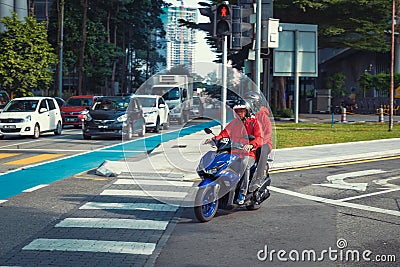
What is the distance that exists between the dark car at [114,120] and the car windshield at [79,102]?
8.73m

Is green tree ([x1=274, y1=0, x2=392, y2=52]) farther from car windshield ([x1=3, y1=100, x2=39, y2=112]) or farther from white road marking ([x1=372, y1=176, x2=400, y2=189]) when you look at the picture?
white road marking ([x1=372, y1=176, x2=400, y2=189])

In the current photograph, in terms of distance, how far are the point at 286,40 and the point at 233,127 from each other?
18.6 m

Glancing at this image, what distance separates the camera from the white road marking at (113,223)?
846 cm

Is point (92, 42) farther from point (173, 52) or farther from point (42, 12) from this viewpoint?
point (173, 52)

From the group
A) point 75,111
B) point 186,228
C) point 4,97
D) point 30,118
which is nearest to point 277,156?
point 186,228

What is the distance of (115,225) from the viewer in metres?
8.55

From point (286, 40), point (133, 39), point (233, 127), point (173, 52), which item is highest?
point (133, 39)

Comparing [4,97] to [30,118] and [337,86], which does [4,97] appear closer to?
[30,118]

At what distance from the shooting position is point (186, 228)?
332 inches

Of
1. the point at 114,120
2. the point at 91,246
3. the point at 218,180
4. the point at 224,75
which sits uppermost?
the point at 224,75

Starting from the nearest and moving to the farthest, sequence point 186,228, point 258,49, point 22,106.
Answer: point 186,228, point 258,49, point 22,106

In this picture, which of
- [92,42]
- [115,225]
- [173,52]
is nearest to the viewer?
[115,225]

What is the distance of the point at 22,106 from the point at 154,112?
5.68m

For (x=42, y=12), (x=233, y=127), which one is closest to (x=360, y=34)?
(x=233, y=127)
